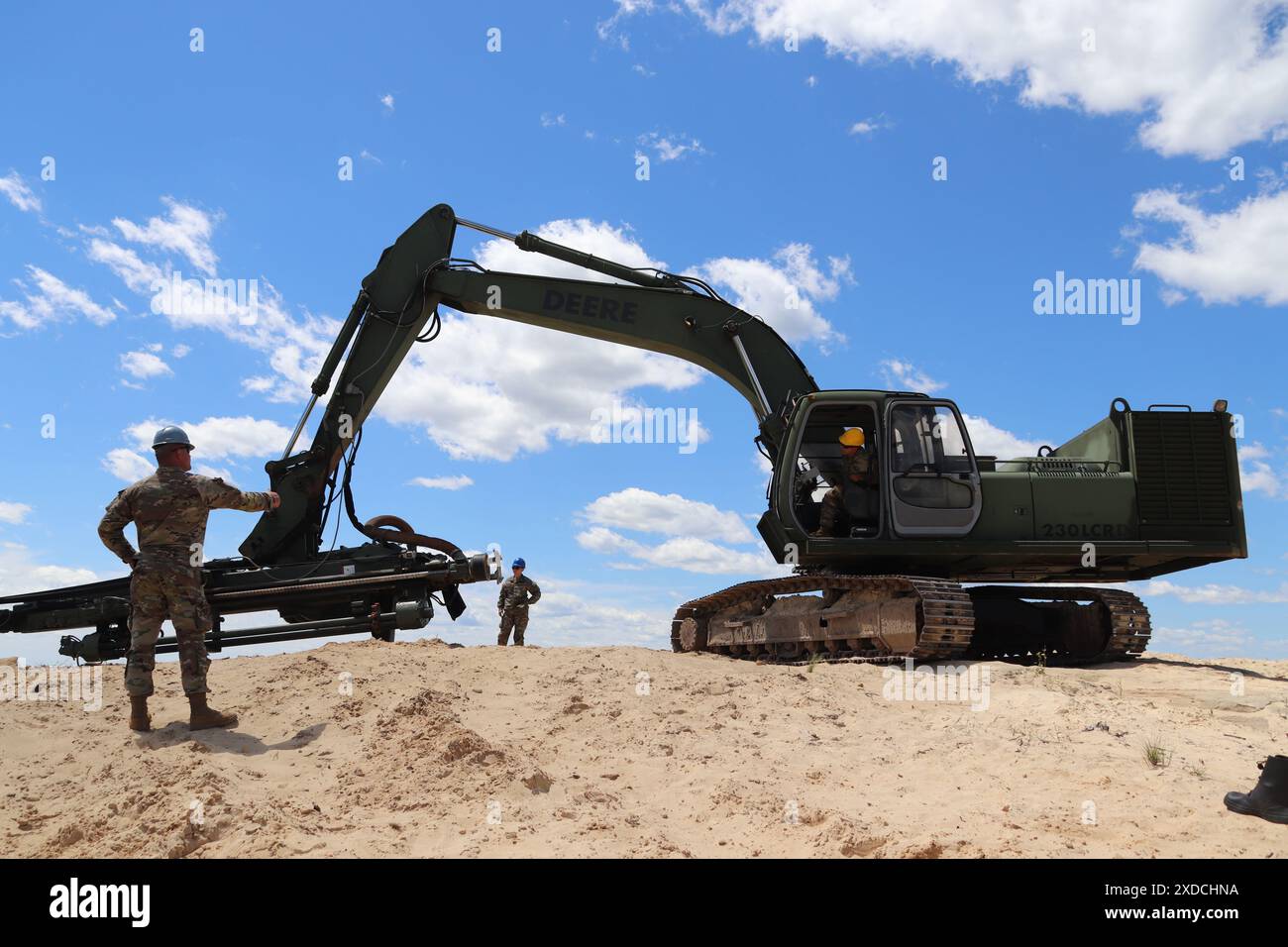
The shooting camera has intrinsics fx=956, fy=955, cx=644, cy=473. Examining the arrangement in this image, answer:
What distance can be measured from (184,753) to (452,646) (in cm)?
415

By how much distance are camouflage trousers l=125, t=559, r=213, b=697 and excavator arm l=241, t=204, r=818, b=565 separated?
15.4 feet

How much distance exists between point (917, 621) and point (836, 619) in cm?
115

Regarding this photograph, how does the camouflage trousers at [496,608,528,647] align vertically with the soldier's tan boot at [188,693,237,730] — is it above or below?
above

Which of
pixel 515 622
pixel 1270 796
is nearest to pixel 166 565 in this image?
pixel 1270 796

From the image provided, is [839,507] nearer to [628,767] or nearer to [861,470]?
[861,470]

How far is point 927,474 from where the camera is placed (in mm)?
A: 10586

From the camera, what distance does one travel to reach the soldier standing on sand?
22.5 feet

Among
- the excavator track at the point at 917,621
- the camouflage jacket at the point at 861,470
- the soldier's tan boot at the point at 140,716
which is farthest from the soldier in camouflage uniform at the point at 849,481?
the soldier's tan boot at the point at 140,716

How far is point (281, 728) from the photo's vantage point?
22.7 ft
